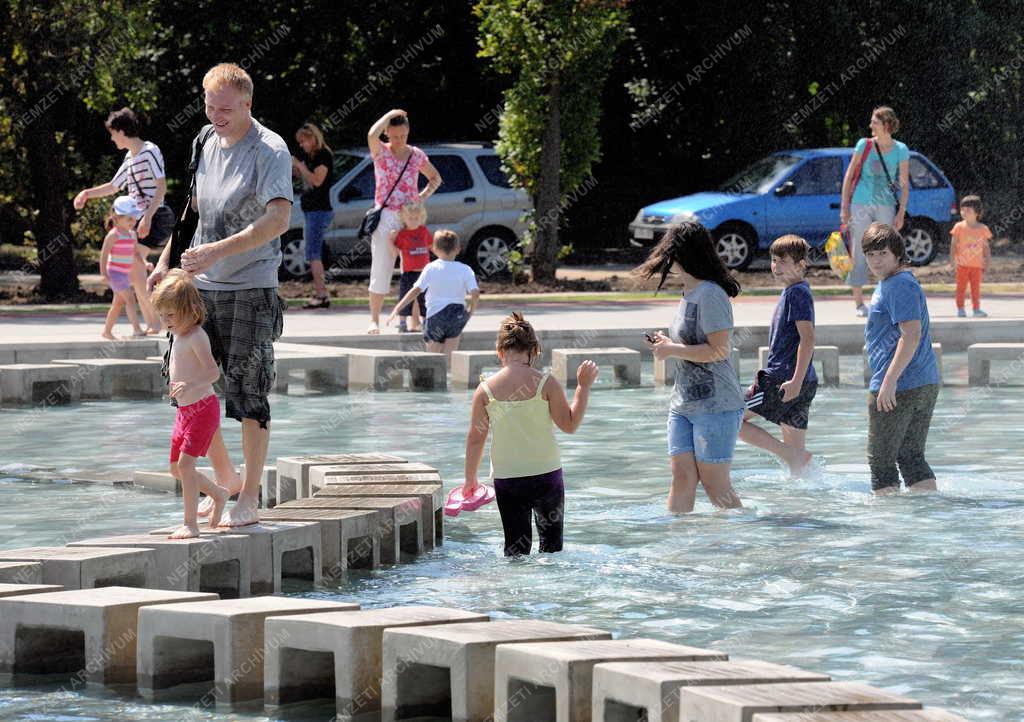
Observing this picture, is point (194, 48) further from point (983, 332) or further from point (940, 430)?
point (940, 430)

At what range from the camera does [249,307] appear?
7891 millimetres

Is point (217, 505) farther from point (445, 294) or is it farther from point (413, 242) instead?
point (413, 242)

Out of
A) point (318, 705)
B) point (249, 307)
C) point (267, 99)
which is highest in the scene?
point (267, 99)

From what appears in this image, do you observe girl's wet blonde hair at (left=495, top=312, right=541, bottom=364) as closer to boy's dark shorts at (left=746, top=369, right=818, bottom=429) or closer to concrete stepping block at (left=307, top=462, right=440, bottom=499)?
concrete stepping block at (left=307, top=462, right=440, bottom=499)

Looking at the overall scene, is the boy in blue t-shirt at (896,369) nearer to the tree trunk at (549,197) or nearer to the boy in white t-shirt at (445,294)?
the boy in white t-shirt at (445,294)

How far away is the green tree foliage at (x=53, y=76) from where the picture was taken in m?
21.2

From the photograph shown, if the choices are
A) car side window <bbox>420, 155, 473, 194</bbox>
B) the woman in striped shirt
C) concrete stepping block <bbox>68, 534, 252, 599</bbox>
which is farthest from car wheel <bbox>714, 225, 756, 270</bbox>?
concrete stepping block <bbox>68, 534, 252, 599</bbox>

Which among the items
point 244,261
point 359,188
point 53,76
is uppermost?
point 53,76

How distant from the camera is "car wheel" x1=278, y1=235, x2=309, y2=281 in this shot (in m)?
24.2

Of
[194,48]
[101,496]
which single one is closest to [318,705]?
[101,496]

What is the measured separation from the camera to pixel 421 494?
863cm

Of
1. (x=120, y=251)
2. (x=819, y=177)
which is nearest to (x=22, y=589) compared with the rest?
(x=120, y=251)

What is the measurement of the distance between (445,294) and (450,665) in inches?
377

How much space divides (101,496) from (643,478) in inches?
129
